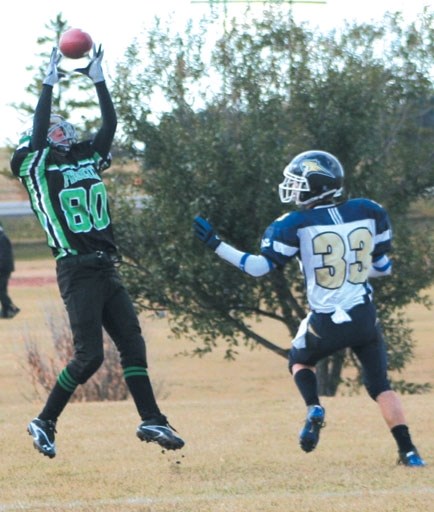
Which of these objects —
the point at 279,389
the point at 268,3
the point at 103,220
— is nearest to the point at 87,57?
the point at 103,220

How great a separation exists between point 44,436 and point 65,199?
4.76ft

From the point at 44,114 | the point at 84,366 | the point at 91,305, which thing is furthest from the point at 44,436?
the point at 44,114

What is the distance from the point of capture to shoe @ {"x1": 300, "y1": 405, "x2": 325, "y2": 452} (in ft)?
26.1

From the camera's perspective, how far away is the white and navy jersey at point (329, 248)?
798 cm

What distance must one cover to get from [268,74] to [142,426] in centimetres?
950

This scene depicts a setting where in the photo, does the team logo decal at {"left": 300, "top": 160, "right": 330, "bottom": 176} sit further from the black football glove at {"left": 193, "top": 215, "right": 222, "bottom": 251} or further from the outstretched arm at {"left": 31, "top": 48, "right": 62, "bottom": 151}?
the outstretched arm at {"left": 31, "top": 48, "right": 62, "bottom": 151}

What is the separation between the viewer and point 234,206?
16500 mm

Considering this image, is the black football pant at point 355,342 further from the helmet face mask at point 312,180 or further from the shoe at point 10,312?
the shoe at point 10,312

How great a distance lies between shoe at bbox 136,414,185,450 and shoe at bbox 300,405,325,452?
720mm

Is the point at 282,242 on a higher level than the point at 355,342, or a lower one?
higher

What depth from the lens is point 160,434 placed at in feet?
26.3

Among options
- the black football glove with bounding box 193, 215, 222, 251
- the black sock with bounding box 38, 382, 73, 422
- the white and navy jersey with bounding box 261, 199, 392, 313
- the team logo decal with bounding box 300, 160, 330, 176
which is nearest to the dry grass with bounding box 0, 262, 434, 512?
the black sock with bounding box 38, 382, 73, 422

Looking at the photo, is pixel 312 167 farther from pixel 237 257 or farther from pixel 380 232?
pixel 237 257

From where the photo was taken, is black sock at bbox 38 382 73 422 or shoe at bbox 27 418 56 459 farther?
black sock at bbox 38 382 73 422
